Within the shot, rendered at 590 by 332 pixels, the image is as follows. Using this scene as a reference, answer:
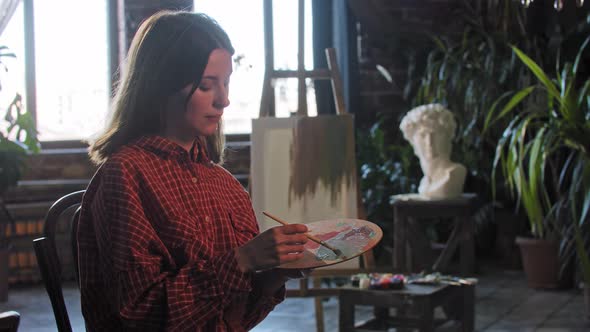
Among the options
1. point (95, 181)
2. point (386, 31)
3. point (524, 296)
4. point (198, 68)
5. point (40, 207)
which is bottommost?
point (524, 296)

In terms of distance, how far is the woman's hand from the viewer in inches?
46.6

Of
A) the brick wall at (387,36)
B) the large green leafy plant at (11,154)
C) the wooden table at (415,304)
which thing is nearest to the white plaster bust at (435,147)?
the wooden table at (415,304)

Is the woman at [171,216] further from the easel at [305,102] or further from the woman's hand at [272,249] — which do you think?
the easel at [305,102]

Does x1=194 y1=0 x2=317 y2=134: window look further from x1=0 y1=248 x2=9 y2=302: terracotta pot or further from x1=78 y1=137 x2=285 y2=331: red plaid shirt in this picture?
x1=78 y1=137 x2=285 y2=331: red plaid shirt

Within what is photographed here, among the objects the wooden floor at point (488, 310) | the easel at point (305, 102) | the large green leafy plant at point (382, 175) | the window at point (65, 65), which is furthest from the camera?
the window at point (65, 65)

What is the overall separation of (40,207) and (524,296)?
119 inches

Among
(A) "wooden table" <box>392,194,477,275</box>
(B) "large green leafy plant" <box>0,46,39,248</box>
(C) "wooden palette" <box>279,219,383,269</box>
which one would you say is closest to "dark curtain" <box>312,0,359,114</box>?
(A) "wooden table" <box>392,194,477,275</box>

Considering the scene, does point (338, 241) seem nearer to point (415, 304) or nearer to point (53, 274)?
point (53, 274)

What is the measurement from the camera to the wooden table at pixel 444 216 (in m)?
3.84

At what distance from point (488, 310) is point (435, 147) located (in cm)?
88

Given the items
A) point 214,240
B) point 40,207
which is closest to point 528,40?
point 40,207

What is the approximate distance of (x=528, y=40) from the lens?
16.0 ft

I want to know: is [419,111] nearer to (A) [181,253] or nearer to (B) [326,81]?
(B) [326,81]

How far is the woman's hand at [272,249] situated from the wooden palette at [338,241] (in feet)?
0.20
